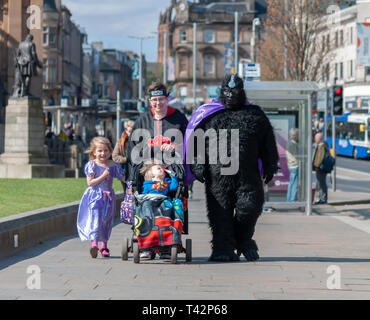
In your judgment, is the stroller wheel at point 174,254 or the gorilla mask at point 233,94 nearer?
the stroller wheel at point 174,254

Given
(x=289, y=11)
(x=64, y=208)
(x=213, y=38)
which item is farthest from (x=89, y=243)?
(x=213, y=38)

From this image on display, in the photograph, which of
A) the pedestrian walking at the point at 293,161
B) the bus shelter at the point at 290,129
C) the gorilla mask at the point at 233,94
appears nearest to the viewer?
the gorilla mask at the point at 233,94

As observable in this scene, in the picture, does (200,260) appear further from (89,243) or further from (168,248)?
(89,243)

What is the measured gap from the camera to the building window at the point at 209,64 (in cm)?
12569

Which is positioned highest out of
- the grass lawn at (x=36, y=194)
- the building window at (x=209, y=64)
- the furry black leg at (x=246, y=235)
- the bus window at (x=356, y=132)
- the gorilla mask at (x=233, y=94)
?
the building window at (x=209, y=64)

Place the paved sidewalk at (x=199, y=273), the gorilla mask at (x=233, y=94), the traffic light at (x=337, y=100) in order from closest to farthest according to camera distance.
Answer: the paved sidewalk at (x=199, y=273) < the gorilla mask at (x=233, y=94) < the traffic light at (x=337, y=100)

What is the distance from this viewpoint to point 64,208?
14852 millimetres

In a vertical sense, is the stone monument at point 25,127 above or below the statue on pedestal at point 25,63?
below

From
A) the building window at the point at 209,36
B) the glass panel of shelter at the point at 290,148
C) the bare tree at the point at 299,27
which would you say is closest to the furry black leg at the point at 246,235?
the glass panel of shelter at the point at 290,148

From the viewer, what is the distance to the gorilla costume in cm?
1045

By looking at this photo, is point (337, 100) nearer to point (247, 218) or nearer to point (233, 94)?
point (233, 94)

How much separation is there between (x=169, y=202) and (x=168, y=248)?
471mm

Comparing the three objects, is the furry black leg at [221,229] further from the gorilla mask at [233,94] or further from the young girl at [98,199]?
the young girl at [98,199]

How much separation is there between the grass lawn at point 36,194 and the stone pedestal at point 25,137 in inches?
229
